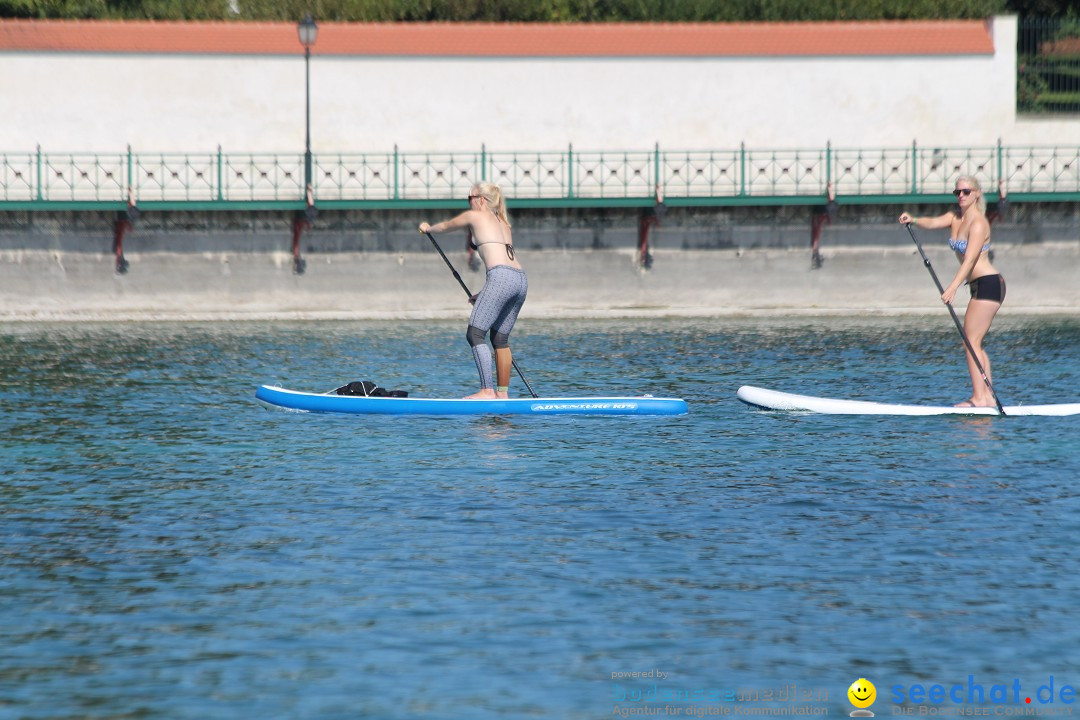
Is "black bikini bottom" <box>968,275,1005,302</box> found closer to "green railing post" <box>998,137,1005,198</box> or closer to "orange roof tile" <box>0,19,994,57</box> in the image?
"green railing post" <box>998,137,1005,198</box>

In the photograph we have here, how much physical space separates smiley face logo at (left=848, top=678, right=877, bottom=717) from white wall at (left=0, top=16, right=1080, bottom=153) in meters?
28.6

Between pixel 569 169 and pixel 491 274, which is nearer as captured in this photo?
pixel 491 274

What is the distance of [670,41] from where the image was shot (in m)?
35.4

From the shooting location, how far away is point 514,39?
35.2m

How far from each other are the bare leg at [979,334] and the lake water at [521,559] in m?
0.51

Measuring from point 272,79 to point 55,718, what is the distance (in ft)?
94.6

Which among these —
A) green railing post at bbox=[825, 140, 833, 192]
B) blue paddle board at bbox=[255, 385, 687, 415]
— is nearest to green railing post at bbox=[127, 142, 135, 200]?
green railing post at bbox=[825, 140, 833, 192]

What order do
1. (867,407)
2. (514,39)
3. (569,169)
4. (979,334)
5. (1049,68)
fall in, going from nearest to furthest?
1. (979,334)
2. (867,407)
3. (569,169)
4. (514,39)
5. (1049,68)

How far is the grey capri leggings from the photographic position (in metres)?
15.3

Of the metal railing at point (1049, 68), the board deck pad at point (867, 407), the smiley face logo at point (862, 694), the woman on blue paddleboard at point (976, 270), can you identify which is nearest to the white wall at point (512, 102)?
the metal railing at point (1049, 68)

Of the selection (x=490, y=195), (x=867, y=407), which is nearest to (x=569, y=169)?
(x=490, y=195)

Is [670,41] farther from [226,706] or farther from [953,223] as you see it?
[226,706]

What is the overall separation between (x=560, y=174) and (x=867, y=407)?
19378 mm

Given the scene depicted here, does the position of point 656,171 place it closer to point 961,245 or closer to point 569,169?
point 569,169
